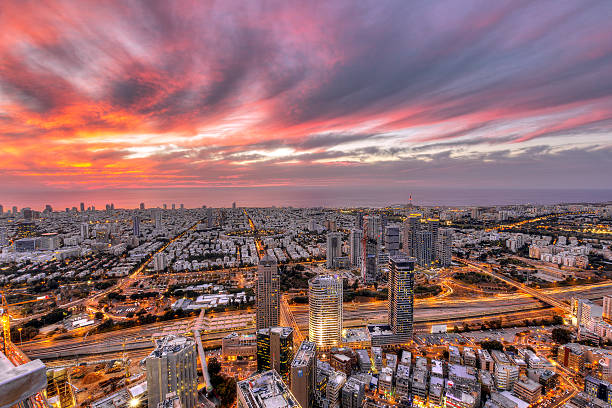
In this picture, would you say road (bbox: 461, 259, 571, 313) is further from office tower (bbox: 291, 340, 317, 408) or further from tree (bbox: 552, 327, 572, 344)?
office tower (bbox: 291, 340, 317, 408)

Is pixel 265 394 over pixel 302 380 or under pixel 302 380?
over

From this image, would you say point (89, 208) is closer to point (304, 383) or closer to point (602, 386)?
point (304, 383)

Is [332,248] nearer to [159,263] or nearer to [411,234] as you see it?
[411,234]

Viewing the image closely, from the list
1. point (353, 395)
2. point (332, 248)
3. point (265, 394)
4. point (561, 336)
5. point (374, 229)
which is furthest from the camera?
point (374, 229)

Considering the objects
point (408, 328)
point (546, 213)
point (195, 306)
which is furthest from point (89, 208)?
point (546, 213)

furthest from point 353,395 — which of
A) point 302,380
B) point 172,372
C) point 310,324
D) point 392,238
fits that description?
point 392,238

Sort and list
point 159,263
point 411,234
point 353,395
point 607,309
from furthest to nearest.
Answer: point 411,234
point 159,263
point 607,309
point 353,395

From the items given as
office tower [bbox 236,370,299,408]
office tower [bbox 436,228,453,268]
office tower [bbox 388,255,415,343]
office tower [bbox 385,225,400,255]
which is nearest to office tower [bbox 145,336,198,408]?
office tower [bbox 236,370,299,408]
